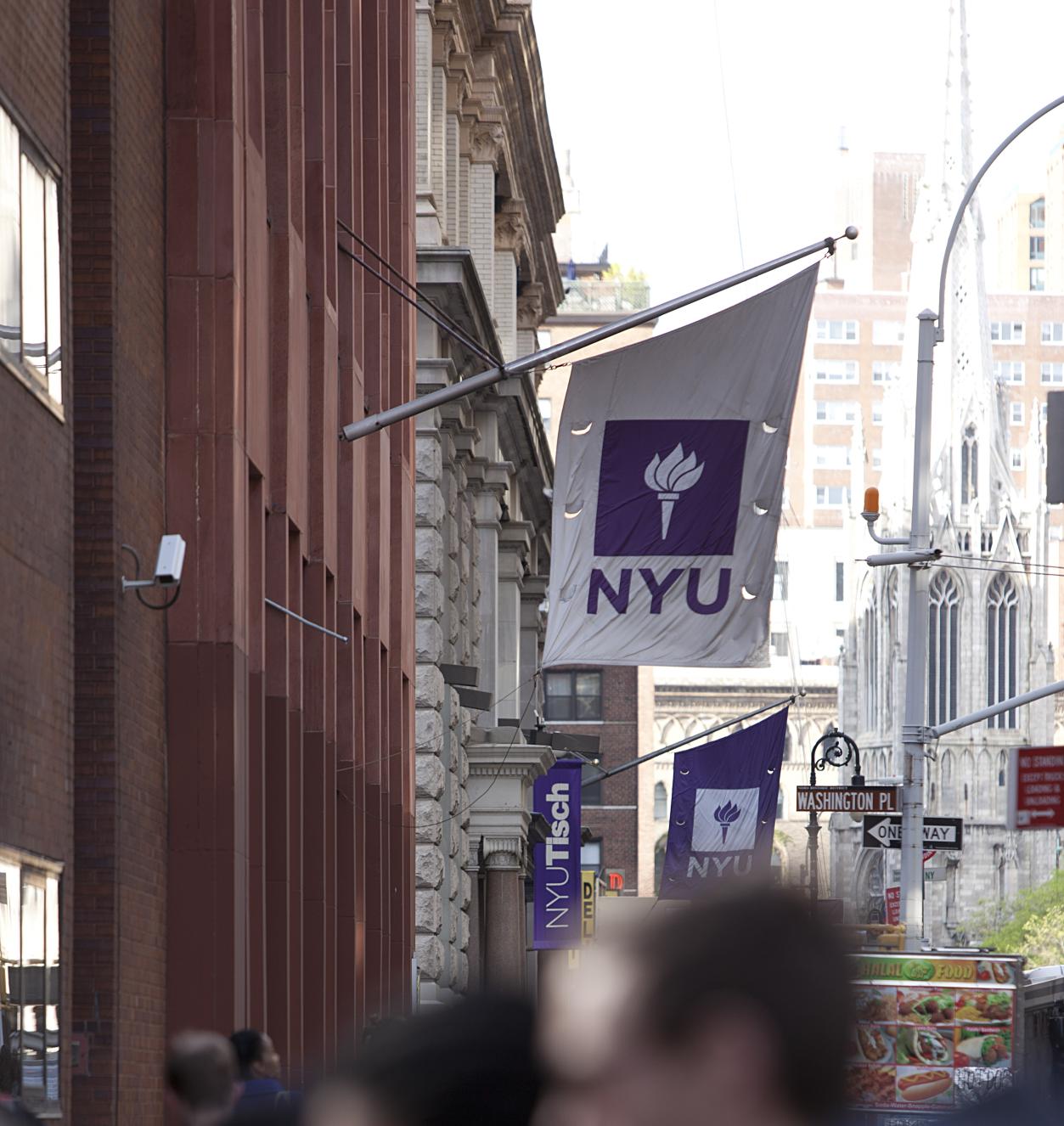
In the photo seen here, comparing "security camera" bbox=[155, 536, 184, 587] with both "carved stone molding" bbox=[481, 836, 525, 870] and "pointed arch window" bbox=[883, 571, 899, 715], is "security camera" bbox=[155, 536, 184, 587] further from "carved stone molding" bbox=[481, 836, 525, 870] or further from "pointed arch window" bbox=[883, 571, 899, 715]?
"pointed arch window" bbox=[883, 571, 899, 715]

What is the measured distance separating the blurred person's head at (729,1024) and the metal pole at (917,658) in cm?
2600

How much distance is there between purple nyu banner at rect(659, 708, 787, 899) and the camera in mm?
32500

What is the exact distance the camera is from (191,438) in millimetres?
17047

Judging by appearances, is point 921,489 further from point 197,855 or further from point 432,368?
point 197,855

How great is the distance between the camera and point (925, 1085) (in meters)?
19.8

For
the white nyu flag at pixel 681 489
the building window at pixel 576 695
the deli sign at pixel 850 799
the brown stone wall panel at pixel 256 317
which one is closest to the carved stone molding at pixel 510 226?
the deli sign at pixel 850 799

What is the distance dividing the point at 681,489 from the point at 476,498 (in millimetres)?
23001

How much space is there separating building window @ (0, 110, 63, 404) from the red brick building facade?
0.10ft

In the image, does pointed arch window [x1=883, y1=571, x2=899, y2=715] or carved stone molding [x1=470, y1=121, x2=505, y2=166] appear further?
pointed arch window [x1=883, y1=571, x2=899, y2=715]

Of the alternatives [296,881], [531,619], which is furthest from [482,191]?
[296,881]

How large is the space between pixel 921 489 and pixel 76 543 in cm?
1516

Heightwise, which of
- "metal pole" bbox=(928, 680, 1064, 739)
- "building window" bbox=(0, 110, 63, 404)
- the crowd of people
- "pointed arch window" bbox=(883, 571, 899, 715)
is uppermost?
"pointed arch window" bbox=(883, 571, 899, 715)

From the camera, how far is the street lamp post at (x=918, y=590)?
27.9m

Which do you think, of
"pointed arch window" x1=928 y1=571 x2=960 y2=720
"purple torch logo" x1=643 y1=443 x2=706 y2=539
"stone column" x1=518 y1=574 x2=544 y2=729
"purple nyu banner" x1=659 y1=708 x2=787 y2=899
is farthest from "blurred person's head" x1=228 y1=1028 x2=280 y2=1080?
"pointed arch window" x1=928 y1=571 x2=960 y2=720
